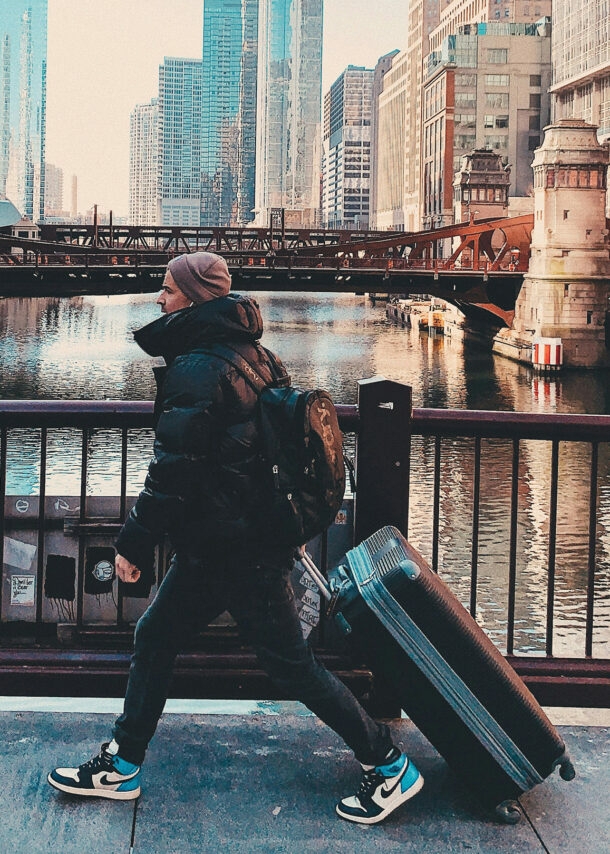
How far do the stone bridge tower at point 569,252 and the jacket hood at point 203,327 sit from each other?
5034cm

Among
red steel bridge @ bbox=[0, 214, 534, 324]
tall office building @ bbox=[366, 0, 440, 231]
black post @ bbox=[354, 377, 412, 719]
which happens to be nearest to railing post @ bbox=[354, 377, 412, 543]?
black post @ bbox=[354, 377, 412, 719]

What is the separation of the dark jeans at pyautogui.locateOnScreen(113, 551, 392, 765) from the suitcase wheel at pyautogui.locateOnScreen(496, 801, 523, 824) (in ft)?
1.32

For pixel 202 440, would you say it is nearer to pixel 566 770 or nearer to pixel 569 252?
pixel 566 770

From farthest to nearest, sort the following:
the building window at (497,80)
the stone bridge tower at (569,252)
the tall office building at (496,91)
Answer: the building window at (497,80), the tall office building at (496,91), the stone bridge tower at (569,252)

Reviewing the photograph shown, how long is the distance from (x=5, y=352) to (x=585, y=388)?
83.9ft

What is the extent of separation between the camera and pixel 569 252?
2180 inches

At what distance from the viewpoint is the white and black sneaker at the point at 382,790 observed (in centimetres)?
374

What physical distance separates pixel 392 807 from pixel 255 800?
0.45 meters

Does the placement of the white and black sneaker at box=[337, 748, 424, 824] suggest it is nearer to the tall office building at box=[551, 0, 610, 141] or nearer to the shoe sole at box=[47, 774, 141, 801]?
the shoe sole at box=[47, 774, 141, 801]

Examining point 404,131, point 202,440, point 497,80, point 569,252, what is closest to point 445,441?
point 569,252

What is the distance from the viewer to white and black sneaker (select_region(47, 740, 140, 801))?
3.79 meters

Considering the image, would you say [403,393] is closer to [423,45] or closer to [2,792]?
[2,792]

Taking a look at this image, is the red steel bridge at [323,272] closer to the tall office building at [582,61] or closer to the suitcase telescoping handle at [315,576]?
the tall office building at [582,61]

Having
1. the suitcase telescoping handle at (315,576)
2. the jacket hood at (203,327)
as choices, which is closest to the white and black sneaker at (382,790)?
the suitcase telescoping handle at (315,576)
